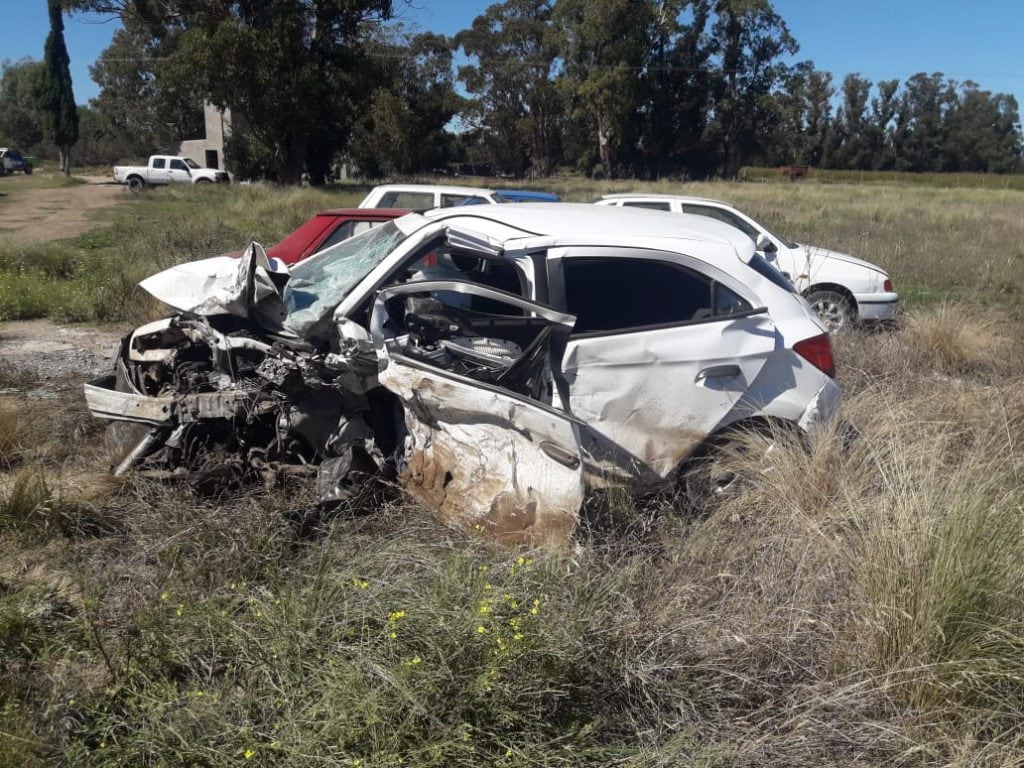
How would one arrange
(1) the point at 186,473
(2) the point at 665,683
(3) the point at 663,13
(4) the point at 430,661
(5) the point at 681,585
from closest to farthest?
(4) the point at 430,661
(2) the point at 665,683
(5) the point at 681,585
(1) the point at 186,473
(3) the point at 663,13

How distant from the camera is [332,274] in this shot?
16.0 ft

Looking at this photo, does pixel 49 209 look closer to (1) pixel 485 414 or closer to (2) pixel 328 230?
(2) pixel 328 230

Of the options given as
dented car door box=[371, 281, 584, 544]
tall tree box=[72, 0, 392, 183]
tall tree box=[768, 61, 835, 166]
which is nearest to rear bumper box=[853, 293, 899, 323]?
dented car door box=[371, 281, 584, 544]

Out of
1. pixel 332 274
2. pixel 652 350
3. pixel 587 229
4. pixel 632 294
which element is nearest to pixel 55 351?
pixel 332 274

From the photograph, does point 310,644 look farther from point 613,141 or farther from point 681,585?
point 613,141

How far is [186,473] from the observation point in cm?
430

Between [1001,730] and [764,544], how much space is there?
1284mm

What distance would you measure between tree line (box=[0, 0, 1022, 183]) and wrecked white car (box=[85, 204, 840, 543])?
33208mm

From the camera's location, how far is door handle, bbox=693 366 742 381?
436 cm

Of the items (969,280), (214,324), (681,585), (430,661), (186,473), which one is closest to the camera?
(430,661)

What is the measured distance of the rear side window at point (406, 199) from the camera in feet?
40.1

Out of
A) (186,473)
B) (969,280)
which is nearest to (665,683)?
(186,473)

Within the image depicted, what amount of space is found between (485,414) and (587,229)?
56.4 inches

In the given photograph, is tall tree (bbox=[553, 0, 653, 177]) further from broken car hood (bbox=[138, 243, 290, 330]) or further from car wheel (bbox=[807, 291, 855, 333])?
broken car hood (bbox=[138, 243, 290, 330])
